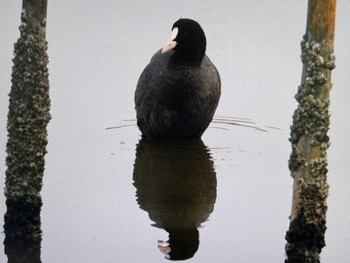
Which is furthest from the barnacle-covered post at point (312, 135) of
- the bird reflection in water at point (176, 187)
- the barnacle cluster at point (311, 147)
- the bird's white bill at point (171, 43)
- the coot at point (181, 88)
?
the coot at point (181, 88)

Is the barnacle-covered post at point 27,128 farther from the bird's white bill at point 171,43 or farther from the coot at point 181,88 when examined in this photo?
the coot at point 181,88

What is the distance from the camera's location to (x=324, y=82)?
10.8 meters

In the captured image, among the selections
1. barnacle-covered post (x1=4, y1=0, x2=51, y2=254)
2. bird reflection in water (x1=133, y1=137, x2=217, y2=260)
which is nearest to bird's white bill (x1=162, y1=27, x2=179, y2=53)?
bird reflection in water (x1=133, y1=137, x2=217, y2=260)

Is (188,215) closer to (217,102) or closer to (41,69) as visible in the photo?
(41,69)

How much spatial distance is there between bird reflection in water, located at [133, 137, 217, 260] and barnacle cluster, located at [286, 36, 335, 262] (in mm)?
1368

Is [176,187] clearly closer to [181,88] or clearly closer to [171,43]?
[181,88]

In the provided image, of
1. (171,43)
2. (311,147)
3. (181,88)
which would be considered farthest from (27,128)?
(181,88)

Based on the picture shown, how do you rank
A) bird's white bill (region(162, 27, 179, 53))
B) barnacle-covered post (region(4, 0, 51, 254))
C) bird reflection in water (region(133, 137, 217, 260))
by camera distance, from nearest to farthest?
barnacle-covered post (region(4, 0, 51, 254)) < bird reflection in water (region(133, 137, 217, 260)) < bird's white bill (region(162, 27, 179, 53))

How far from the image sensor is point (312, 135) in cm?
1080

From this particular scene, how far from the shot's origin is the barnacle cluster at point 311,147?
1080 centimetres

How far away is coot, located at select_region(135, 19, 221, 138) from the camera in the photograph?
15750 millimetres

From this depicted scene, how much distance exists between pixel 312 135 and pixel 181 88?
518 centimetres

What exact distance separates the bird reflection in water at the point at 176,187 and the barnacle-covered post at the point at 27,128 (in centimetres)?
159

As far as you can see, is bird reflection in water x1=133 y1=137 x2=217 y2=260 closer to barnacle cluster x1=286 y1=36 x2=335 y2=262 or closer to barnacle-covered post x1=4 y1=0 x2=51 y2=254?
barnacle cluster x1=286 y1=36 x2=335 y2=262
